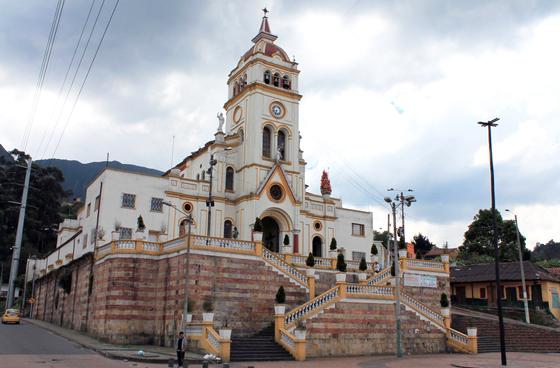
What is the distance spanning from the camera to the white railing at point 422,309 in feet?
110

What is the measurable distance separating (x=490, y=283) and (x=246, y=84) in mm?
31589

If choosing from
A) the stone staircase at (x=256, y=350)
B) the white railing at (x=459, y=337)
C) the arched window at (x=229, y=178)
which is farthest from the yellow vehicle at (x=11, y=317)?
the white railing at (x=459, y=337)

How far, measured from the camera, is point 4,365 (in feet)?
64.2

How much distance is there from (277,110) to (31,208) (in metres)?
57.2

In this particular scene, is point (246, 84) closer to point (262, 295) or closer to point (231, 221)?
point (231, 221)

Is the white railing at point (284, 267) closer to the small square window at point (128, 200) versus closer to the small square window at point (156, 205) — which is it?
the small square window at point (156, 205)

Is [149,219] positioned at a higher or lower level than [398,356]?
higher

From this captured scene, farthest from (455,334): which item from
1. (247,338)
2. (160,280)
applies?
(160,280)

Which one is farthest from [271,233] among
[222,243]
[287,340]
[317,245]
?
[287,340]

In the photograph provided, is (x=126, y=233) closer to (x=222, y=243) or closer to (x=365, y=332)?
(x=222, y=243)

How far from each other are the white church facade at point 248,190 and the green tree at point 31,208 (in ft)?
142

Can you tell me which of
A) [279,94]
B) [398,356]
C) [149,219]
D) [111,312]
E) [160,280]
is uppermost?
[279,94]

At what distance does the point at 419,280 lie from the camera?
38.8 m

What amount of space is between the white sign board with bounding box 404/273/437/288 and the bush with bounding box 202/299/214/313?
1513 cm
